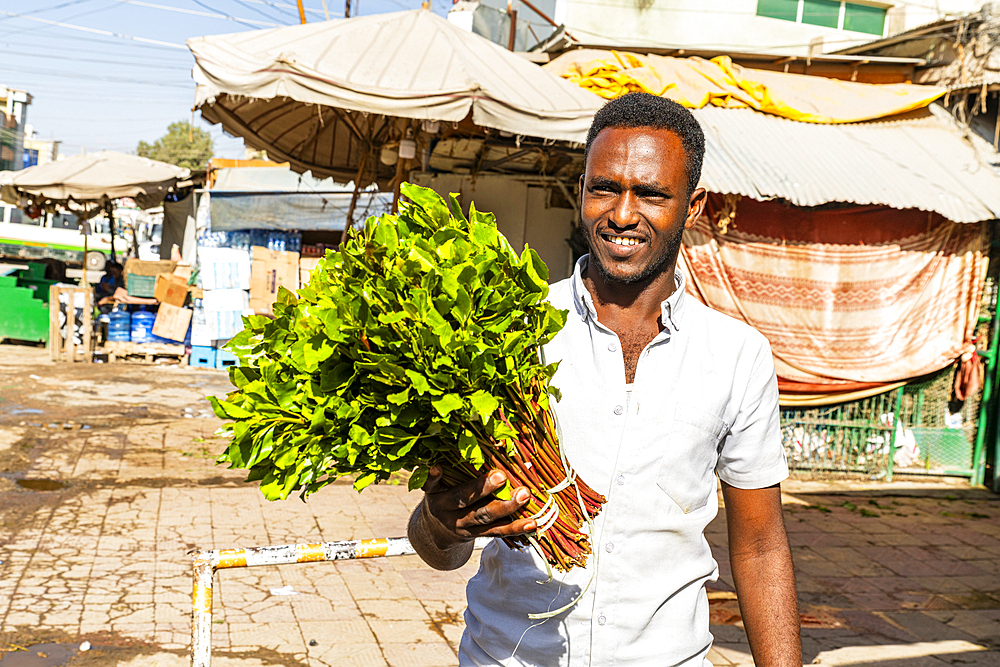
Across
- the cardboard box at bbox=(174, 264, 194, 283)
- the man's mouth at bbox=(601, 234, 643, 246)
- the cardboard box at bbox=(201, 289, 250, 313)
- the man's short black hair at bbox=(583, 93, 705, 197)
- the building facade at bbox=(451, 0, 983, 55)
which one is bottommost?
the cardboard box at bbox=(201, 289, 250, 313)

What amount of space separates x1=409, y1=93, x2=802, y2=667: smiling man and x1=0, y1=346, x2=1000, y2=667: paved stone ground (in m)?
2.81

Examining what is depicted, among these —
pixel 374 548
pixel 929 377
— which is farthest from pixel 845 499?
pixel 374 548

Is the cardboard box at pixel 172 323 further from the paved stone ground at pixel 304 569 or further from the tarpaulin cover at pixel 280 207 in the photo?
the paved stone ground at pixel 304 569

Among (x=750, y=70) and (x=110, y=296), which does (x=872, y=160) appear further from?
(x=110, y=296)

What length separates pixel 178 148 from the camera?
179 ft

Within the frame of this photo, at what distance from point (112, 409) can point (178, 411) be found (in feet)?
2.41

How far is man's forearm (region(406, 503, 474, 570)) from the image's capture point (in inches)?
69.5

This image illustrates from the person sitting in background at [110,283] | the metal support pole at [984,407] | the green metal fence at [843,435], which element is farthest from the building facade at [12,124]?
the metal support pole at [984,407]

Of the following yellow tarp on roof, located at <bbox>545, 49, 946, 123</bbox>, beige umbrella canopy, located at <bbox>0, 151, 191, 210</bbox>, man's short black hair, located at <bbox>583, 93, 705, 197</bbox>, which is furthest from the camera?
beige umbrella canopy, located at <bbox>0, 151, 191, 210</bbox>

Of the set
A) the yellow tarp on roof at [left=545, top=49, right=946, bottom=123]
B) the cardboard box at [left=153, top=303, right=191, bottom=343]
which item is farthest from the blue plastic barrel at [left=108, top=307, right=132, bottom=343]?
the yellow tarp on roof at [left=545, top=49, right=946, bottom=123]

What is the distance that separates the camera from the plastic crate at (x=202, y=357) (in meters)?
13.4

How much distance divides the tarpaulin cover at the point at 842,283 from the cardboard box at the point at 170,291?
8487 mm

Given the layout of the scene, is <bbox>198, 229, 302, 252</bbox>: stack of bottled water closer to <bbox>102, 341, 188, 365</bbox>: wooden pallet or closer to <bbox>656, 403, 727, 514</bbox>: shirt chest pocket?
<bbox>102, 341, 188, 365</bbox>: wooden pallet

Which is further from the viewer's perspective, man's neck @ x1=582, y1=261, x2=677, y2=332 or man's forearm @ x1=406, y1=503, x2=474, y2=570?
man's neck @ x1=582, y1=261, x2=677, y2=332
